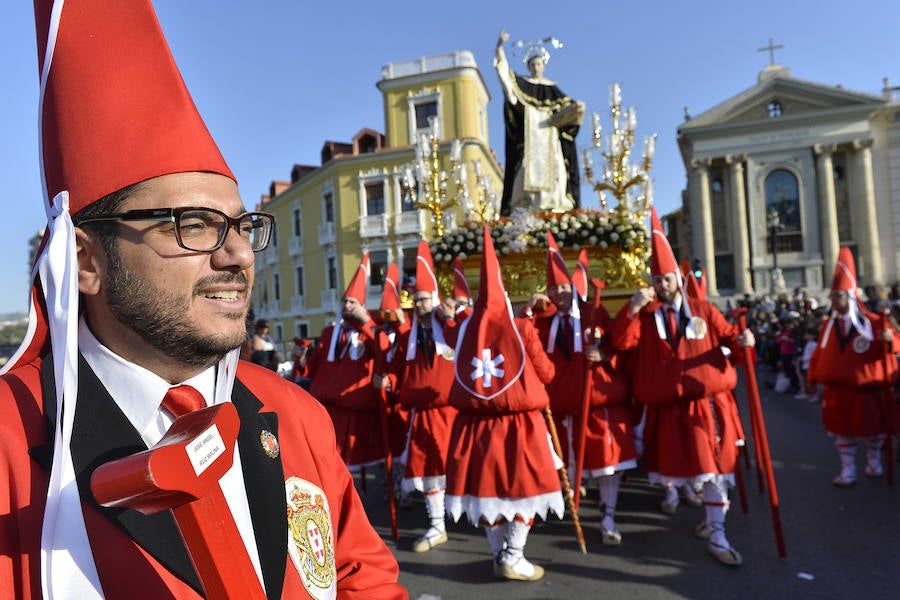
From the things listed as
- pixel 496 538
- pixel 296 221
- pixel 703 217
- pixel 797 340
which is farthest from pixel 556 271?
pixel 703 217

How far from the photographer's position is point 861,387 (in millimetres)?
6188

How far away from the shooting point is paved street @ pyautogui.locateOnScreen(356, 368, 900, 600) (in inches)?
158

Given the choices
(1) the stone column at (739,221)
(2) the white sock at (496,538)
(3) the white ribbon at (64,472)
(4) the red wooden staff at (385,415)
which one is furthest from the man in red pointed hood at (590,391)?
(1) the stone column at (739,221)

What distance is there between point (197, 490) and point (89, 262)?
612mm

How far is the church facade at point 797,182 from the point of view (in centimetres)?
3391

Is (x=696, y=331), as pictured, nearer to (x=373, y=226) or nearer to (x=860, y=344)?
(x=860, y=344)

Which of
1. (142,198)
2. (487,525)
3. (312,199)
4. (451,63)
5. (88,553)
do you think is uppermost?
(451,63)

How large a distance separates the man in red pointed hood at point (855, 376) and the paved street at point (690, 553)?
16.3 inches

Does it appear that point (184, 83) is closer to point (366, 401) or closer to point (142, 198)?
point (142, 198)

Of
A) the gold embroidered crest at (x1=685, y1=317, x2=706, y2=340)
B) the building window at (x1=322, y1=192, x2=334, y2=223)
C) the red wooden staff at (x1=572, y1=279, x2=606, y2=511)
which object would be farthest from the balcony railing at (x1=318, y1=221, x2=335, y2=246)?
the gold embroidered crest at (x1=685, y1=317, x2=706, y2=340)

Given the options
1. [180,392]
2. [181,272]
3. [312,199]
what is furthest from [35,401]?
[312,199]

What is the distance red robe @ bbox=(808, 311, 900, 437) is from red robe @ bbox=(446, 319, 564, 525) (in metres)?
3.74

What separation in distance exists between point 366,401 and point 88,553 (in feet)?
16.4

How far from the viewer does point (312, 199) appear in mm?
32344
